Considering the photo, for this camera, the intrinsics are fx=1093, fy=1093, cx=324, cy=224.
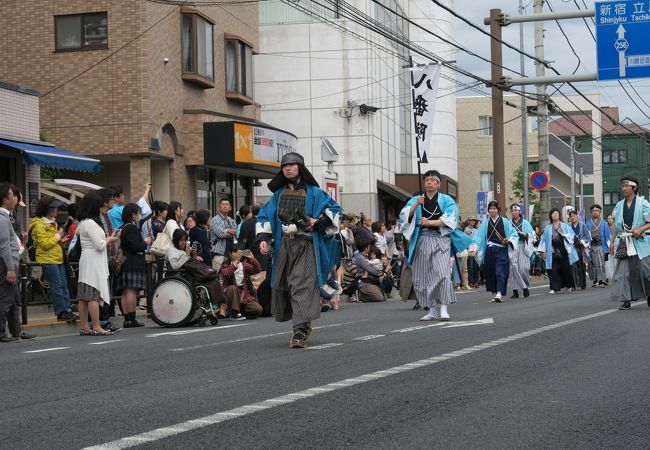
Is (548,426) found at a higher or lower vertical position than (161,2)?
lower

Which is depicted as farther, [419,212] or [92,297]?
[419,212]

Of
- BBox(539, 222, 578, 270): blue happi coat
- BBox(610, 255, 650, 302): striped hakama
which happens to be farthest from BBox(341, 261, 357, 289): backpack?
BBox(610, 255, 650, 302): striped hakama

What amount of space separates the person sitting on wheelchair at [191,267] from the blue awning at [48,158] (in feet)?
19.7

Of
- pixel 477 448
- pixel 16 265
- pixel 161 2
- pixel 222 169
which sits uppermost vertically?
pixel 161 2

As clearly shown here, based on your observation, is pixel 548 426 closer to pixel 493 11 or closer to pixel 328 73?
pixel 493 11

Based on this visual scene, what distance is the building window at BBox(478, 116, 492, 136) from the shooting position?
68250 millimetres

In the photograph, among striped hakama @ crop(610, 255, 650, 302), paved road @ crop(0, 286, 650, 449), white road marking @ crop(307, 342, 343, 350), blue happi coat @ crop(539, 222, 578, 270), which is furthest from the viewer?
blue happi coat @ crop(539, 222, 578, 270)

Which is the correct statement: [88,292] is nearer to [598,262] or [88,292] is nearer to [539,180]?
[598,262]

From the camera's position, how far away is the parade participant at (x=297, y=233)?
10898mm

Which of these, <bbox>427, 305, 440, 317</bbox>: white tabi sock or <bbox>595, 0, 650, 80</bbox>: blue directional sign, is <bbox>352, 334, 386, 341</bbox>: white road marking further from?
<bbox>595, 0, 650, 80</bbox>: blue directional sign

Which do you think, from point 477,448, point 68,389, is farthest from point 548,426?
point 68,389

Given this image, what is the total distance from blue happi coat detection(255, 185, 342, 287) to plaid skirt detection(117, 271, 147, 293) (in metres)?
4.54

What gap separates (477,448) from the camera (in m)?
5.48

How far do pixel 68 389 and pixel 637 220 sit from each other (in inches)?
411
